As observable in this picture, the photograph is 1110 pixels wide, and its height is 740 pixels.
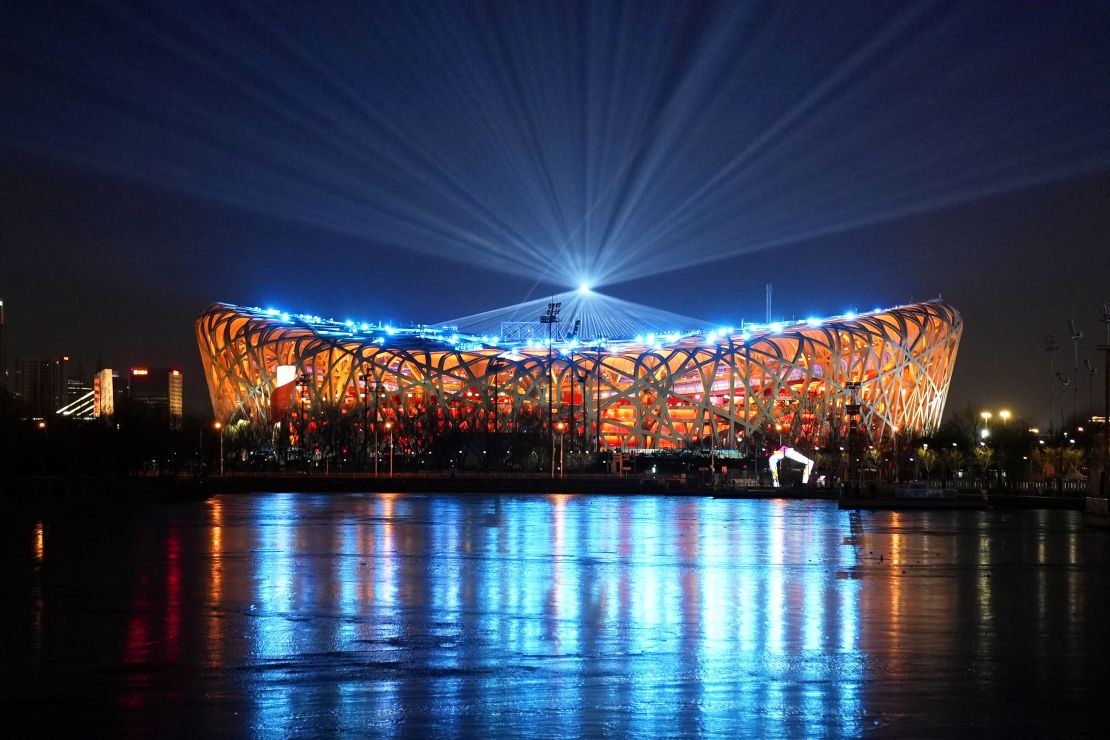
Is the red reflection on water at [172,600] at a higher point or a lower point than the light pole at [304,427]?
lower

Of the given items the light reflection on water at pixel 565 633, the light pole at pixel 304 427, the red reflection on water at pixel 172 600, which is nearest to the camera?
the light reflection on water at pixel 565 633

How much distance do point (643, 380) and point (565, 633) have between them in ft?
313

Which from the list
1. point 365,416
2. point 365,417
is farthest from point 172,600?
point 365,416

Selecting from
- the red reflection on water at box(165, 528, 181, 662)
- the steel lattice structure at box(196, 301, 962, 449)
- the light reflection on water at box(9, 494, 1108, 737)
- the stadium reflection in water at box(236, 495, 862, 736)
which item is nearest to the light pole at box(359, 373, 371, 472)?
the steel lattice structure at box(196, 301, 962, 449)

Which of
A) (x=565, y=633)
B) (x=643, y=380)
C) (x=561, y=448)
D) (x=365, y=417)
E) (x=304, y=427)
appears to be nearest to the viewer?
(x=565, y=633)

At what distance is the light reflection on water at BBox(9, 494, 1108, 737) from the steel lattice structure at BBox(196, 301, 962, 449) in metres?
79.1

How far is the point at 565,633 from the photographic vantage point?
13430 millimetres

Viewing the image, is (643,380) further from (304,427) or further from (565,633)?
(565,633)

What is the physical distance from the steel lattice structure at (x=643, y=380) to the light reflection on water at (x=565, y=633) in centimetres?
7911

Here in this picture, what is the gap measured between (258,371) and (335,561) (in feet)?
305

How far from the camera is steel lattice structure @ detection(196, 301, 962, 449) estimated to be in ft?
350

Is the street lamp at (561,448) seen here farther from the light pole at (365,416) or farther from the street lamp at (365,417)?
the light pole at (365,416)

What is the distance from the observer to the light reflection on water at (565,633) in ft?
31.2

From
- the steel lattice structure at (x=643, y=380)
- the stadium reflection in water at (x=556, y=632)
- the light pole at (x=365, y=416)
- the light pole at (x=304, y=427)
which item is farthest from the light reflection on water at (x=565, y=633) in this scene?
the steel lattice structure at (x=643, y=380)
